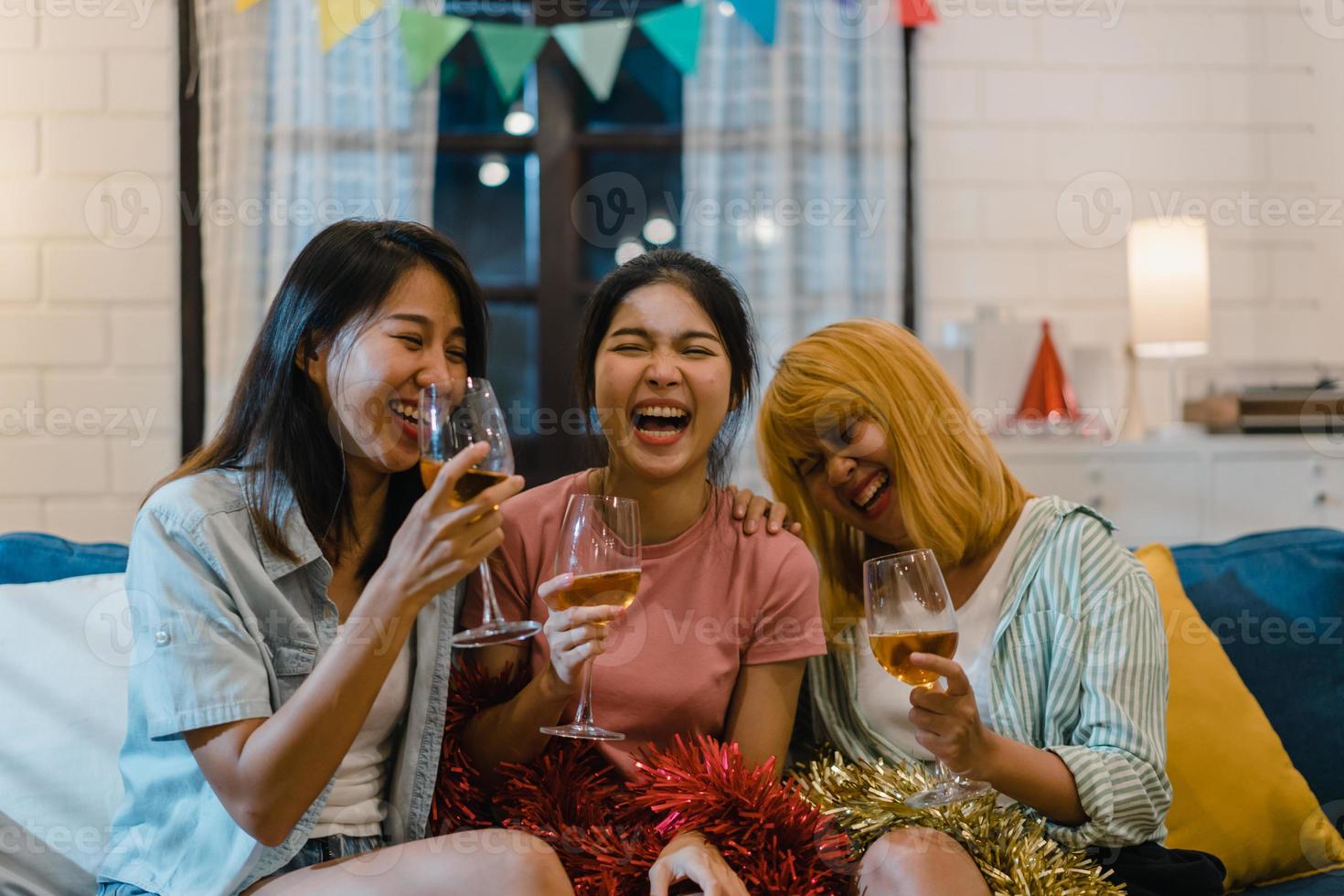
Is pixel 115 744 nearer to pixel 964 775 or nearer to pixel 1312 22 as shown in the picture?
pixel 964 775

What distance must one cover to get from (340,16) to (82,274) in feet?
3.40

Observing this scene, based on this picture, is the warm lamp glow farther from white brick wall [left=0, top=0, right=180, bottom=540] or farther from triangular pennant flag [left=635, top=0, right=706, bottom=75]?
white brick wall [left=0, top=0, right=180, bottom=540]

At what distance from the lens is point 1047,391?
3301 mm

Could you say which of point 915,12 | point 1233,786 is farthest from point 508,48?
point 1233,786

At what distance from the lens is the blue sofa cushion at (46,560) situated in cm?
198

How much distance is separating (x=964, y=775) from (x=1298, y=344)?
9.34 feet

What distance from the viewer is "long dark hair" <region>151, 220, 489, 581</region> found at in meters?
1.49

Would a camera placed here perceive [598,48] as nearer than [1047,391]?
No

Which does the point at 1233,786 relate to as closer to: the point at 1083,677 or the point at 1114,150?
the point at 1083,677

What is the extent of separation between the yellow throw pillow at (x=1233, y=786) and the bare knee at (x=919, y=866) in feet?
1.85

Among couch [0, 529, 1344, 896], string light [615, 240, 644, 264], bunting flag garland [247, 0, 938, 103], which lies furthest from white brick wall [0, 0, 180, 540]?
couch [0, 529, 1344, 896]

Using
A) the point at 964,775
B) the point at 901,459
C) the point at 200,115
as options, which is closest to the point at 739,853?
the point at 964,775

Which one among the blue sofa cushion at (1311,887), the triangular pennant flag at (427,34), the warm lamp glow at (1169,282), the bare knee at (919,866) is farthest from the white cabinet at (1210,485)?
the triangular pennant flag at (427,34)

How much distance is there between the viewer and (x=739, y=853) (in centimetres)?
142
